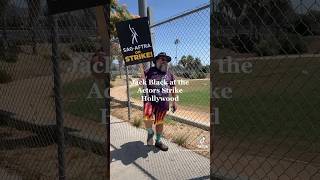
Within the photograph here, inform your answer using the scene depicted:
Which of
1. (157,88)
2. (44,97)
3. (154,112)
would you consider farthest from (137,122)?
(44,97)

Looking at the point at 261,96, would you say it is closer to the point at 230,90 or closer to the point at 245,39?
the point at 230,90

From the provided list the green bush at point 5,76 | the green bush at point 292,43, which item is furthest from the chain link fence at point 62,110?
the green bush at point 292,43

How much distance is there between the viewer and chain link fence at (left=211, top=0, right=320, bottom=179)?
10.6ft

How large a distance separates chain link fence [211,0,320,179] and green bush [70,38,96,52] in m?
1.01

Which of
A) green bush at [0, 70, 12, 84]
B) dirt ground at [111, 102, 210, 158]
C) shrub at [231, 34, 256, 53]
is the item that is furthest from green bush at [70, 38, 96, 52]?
dirt ground at [111, 102, 210, 158]

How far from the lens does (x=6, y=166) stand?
645 cm

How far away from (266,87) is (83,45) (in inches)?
179

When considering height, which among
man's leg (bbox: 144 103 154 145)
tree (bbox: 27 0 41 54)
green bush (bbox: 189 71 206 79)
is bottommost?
man's leg (bbox: 144 103 154 145)

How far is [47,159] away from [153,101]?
2.32 m

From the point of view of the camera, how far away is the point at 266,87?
26.3ft

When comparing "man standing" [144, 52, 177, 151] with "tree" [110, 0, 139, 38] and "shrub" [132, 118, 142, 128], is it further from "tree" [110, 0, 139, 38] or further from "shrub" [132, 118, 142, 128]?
"tree" [110, 0, 139, 38]

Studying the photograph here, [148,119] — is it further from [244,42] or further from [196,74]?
[244,42]

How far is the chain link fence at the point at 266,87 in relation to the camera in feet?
10.6

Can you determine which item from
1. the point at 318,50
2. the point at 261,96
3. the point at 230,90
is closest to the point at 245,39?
the point at 318,50
